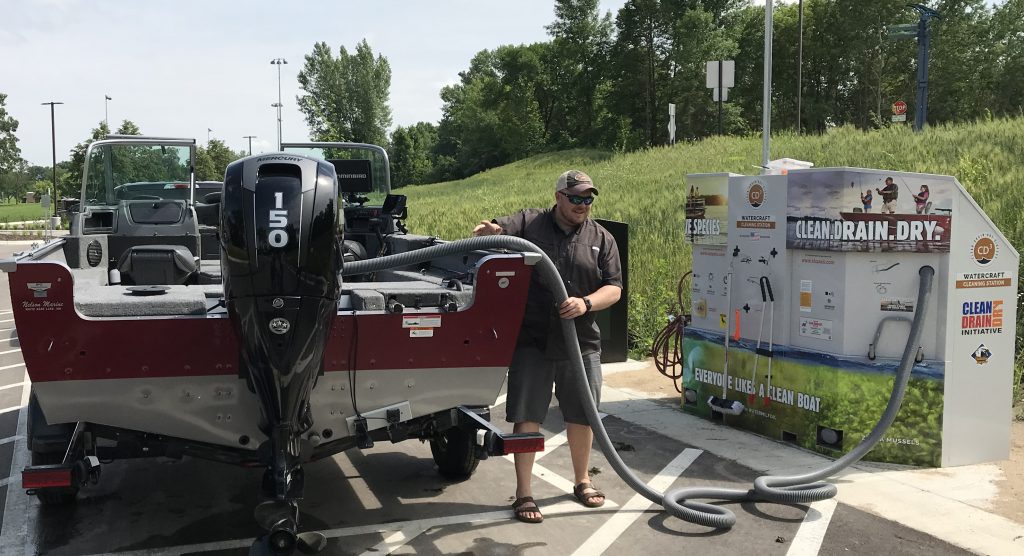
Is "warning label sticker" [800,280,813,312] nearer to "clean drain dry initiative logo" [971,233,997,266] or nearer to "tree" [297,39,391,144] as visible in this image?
"clean drain dry initiative logo" [971,233,997,266]

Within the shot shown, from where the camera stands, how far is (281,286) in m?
3.62

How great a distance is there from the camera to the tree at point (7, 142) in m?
99.6

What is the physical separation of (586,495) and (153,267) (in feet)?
10.5

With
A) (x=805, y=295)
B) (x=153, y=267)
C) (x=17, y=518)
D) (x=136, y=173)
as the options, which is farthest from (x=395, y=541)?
(x=136, y=173)

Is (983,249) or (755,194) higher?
(755,194)

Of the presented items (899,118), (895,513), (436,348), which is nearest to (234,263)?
(436,348)

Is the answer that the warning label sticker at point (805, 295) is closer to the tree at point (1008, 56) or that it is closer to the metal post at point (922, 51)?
the metal post at point (922, 51)

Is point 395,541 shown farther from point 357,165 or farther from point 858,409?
point 357,165

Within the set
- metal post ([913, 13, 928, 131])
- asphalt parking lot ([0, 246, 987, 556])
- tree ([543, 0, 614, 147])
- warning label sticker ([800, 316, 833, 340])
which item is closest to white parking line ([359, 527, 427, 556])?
asphalt parking lot ([0, 246, 987, 556])

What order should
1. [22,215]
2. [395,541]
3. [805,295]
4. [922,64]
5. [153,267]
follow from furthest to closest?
1. [22,215]
2. [922,64]
3. [805,295]
4. [153,267]
5. [395,541]

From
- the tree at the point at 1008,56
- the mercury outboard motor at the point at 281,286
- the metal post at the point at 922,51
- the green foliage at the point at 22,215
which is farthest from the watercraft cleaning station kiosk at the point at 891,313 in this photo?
the tree at the point at 1008,56

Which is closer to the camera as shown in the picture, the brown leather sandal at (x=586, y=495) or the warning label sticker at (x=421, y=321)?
the warning label sticker at (x=421, y=321)

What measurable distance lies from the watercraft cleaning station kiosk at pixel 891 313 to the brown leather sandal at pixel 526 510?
2.39 meters

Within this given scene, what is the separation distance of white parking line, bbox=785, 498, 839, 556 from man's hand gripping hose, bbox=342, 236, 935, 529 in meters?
0.09
